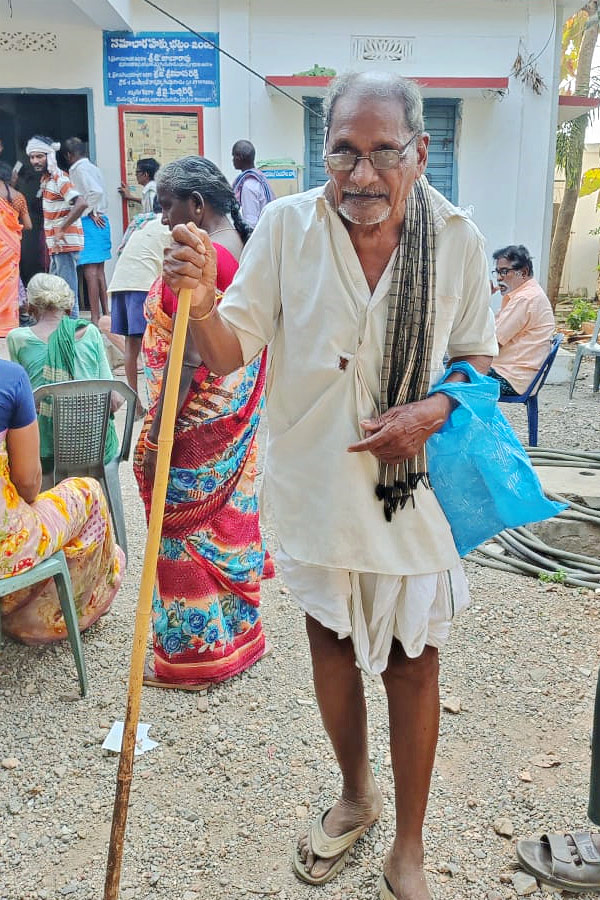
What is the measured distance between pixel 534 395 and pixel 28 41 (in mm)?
6907

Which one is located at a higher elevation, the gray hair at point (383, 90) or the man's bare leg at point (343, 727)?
the gray hair at point (383, 90)

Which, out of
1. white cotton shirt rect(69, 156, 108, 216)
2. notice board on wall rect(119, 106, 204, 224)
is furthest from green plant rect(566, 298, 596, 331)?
white cotton shirt rect(69, 156, 108, 216)

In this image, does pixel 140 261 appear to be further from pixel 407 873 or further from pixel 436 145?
pixel 407 873

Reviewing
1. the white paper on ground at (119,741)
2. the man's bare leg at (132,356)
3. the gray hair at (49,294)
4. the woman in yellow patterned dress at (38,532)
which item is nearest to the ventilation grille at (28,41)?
the man's bare leg at (132,356)

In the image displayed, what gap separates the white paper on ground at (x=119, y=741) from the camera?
2693 mm

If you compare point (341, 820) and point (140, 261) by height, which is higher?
point (140, 261)

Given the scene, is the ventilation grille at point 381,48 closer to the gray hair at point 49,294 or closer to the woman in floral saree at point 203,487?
the gray hair at point 49,294

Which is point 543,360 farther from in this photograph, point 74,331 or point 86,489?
point 86,489

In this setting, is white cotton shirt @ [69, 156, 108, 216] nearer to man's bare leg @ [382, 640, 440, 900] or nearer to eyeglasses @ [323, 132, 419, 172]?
eyeglasses @ [323, 132, 419, 172]

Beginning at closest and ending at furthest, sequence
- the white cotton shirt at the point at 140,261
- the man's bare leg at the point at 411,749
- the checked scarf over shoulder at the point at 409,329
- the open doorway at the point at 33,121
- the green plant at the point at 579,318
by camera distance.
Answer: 1. the checked scarf over shoulder at the point at 409,329
2. the man's bare leg at the point at 411,749
3. the white cotton shirt at the point at 140,261
4. the open doorway at the point at 33,121
5. the green plant at the point at 579,318

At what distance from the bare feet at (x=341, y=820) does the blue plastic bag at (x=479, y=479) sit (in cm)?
77

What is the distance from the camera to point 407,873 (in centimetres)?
200

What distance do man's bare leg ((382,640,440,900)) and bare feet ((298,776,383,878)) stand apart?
0.18 metres

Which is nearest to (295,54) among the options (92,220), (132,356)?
(92,220)
